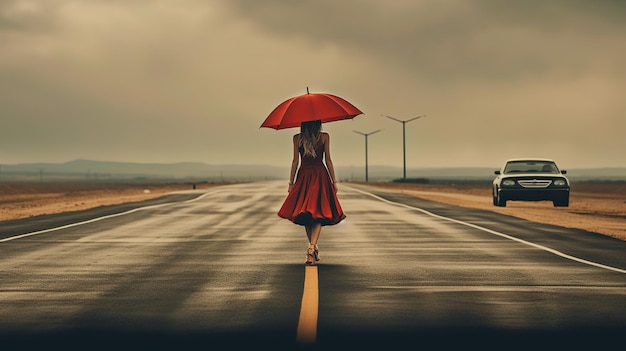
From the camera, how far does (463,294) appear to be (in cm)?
912

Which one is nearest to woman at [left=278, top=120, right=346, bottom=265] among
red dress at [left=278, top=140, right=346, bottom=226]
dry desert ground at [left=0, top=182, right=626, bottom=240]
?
red dress at [left=278, top=140, right=346, bottom=226]

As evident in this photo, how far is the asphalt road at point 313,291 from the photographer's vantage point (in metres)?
6.90

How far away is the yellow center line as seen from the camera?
6867 mm

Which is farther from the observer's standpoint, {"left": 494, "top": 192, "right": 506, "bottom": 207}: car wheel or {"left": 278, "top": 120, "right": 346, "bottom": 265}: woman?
{"left": 494, "top": 192, "right": 506, "bottom": 207}: car wheel

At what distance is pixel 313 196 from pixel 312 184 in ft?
0.51

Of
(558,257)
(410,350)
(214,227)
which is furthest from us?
(214,227)

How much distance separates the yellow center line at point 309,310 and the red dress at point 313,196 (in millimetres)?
719

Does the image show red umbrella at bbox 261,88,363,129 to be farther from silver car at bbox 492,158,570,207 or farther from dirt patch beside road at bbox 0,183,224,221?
silver car at bbox 492,158,570,207

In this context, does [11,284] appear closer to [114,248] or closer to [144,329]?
[144,329]

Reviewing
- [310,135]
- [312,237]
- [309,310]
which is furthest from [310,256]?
[309,310]

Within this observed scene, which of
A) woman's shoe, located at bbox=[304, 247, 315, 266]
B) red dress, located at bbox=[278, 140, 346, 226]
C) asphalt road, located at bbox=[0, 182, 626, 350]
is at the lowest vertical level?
asphalt road, located at bbox=[0, 182, 626, 350]

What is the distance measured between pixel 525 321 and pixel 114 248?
8.74 metres

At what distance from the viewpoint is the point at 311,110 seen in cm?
1138

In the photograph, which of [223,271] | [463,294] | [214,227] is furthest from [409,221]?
[463,294]
